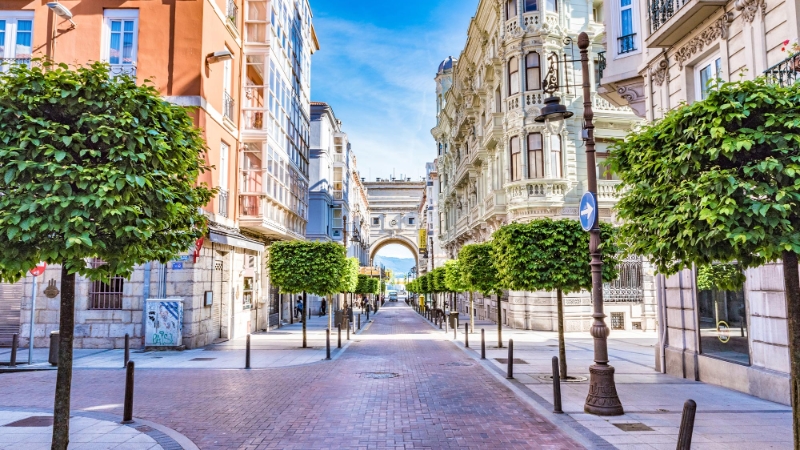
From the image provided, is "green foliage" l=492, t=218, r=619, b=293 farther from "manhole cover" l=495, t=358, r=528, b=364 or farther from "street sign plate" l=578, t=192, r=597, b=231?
"street sign plate" l=578, t=192, r=597, b=231

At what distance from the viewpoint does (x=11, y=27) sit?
19.7 m

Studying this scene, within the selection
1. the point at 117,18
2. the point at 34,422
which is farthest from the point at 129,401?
the point at 117,18

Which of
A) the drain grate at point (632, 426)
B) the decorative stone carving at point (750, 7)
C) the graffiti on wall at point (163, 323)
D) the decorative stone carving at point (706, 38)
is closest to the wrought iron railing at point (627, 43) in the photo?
the decorative stone carving at point (706, 38)

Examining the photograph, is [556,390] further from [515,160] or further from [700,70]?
[515,160]

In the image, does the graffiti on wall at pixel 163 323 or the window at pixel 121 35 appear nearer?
the graffiti on wall at pixel 163 323

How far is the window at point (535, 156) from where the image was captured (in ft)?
90.5

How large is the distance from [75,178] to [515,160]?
24911 mm

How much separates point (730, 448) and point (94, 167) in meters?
8.43

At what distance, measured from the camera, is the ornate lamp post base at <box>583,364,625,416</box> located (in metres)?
8.78

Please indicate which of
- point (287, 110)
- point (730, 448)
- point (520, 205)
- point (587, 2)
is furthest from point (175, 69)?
point (587, 2)

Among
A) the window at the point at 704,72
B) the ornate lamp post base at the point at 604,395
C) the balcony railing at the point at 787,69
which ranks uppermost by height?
the window at the point at 704,72

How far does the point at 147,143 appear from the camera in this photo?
6172 mm

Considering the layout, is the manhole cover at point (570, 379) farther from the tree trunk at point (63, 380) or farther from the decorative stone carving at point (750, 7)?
the tree trunk at point (63, 380)

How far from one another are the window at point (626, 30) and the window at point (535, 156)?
11759mm
